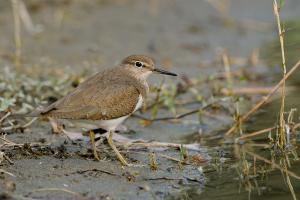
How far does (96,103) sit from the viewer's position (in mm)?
6727

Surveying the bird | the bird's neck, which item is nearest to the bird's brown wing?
the bird

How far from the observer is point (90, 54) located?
11.5 m

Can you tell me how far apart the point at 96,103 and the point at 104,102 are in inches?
3.3

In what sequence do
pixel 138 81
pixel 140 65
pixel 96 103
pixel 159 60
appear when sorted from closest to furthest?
pixel 96 103 < pixel 138 81 < pixel 140 65 < pixel 159 60

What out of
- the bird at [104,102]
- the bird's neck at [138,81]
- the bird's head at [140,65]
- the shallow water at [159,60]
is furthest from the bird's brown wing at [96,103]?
the bird's head at [140,65]

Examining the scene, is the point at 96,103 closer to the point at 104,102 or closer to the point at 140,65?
the point at 104,102

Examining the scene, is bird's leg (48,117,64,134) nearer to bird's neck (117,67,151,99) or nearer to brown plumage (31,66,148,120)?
brown plumage (31,66,148,120)

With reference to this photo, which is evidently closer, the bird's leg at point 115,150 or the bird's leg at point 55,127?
the bird's leg at point 115,150

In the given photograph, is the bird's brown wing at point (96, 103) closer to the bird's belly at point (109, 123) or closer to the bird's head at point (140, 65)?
the bird's belly at point (109, 123)

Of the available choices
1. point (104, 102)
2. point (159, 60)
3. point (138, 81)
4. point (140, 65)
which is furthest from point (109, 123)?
point (159, 60)

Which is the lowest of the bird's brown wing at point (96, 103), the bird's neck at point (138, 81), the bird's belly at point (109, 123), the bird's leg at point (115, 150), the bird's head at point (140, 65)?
the bird's leg at point (115, 150)

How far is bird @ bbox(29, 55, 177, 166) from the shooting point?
6629mm

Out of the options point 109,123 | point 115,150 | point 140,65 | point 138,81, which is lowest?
point 115,150

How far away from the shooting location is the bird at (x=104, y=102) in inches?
261
